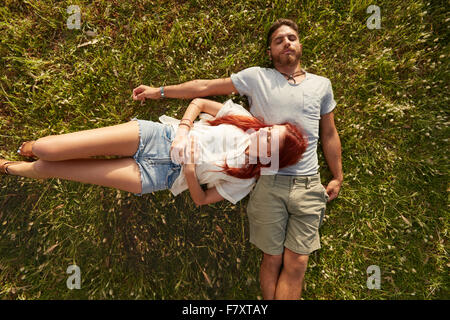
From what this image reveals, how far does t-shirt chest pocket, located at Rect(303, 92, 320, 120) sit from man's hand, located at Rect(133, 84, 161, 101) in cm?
206

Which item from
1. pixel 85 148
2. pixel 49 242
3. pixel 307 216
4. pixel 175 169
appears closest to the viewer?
pixel 85 148

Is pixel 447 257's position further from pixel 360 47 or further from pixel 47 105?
pixel 47 105

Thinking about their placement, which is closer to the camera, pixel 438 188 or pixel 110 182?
pixel 110 182

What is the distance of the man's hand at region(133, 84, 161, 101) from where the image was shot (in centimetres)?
370

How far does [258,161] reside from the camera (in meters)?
3.07

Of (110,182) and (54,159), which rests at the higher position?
(54,159)

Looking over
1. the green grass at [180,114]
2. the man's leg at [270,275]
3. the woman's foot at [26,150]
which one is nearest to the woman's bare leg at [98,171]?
the woman's foot at [26,150]

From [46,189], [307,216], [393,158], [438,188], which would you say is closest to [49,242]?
[46,189]

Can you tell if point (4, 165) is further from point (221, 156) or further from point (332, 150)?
point (332, 150)

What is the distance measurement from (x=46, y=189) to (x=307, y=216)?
3.89 m

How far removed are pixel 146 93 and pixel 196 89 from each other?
29.4 inches

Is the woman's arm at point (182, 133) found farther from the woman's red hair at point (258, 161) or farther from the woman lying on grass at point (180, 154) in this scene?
the woman's red hair at point (258, 161)

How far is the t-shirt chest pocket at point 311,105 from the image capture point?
3.41 m

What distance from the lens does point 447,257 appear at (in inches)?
154
